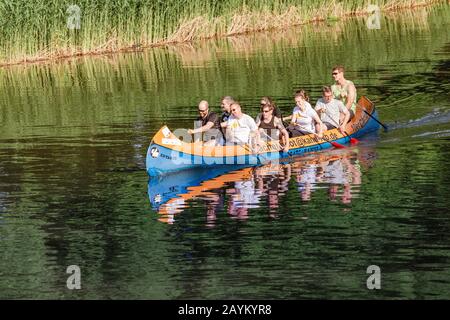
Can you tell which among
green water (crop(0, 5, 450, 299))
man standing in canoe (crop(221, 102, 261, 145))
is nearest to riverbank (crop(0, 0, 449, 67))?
green water (crop(0, 5, 450, 299))

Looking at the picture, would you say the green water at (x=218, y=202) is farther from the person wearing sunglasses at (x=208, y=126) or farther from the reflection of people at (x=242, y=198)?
the person wearing sunglasses at (x=208, y=126)

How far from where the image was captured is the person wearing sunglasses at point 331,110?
26953 millimetres

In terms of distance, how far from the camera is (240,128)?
24547mm

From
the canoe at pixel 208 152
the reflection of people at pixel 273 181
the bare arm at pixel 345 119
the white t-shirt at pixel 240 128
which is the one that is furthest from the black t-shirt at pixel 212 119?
the bare arm at pixel 345 119

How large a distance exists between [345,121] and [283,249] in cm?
999

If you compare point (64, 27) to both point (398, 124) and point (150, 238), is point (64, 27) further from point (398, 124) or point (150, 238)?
point (150, 238)

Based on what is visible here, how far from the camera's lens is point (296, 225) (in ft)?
61.1

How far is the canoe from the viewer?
917 inches

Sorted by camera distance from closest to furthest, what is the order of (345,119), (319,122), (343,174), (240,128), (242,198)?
(242,198), (343,174), (240,128), (319,122), (345,119)

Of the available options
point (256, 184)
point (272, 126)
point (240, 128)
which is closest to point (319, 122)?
point (272, 126)

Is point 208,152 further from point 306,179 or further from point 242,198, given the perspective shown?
point 242,198

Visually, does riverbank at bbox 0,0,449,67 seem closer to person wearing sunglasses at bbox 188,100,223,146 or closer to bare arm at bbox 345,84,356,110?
bare arm at bbox 345,84,356,110

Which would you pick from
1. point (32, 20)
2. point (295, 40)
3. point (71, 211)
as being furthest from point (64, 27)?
point (71, 211)

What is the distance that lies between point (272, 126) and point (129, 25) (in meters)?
19.4
